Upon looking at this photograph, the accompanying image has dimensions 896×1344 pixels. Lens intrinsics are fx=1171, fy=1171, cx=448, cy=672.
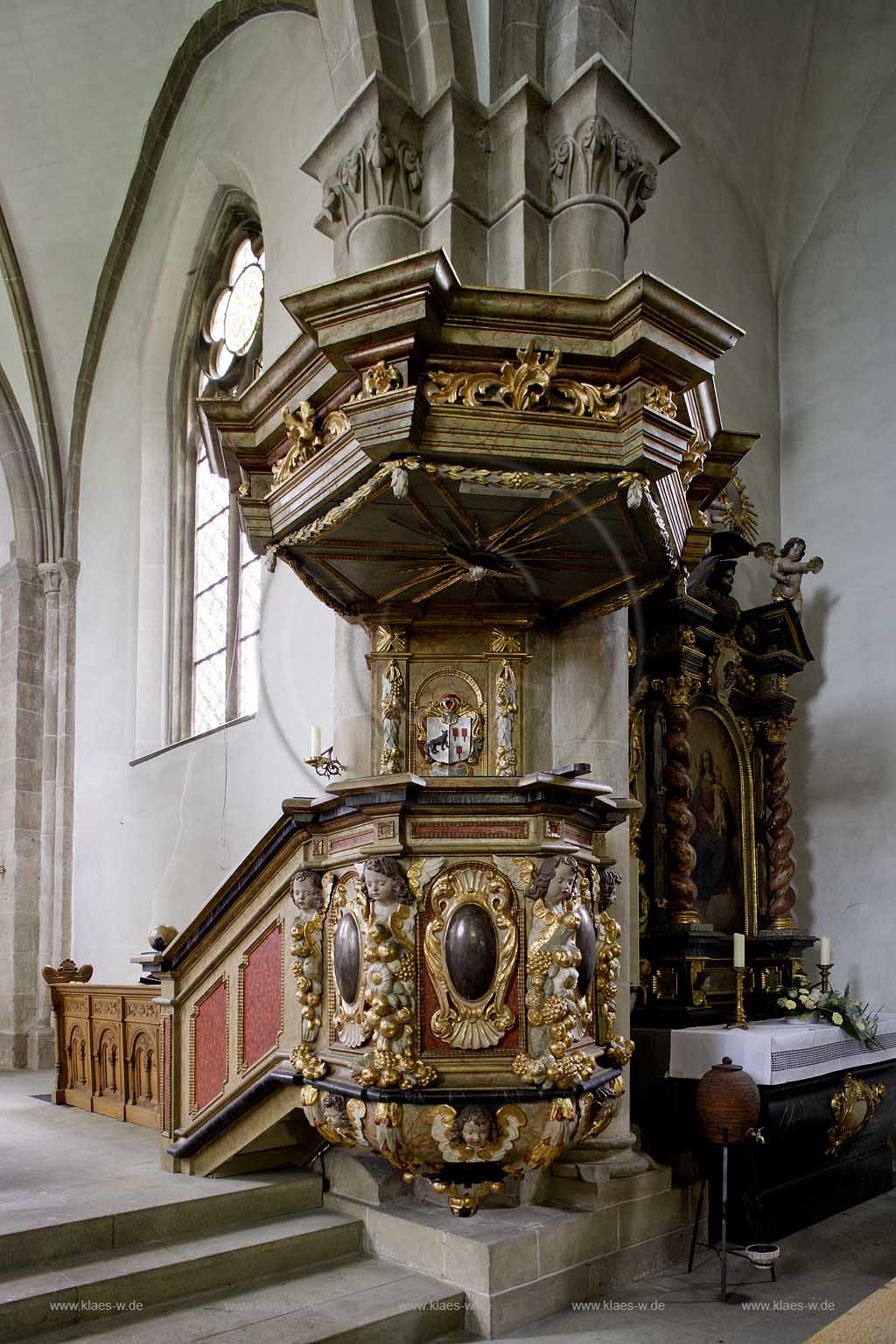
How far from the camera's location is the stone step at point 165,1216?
14.2ft

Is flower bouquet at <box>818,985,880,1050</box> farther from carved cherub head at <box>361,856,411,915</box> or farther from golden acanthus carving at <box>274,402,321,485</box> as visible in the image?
golden acanthus carving at <box>274,402,321,485</box>

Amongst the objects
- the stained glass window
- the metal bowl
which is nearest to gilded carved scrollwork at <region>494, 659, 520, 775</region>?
the metal bowl

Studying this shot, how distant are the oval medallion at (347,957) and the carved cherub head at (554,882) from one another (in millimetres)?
710

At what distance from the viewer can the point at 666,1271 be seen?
5168 millimetres

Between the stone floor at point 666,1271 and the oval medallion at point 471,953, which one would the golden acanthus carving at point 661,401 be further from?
the stone floor at point 666,1271

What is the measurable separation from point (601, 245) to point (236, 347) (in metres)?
5.01

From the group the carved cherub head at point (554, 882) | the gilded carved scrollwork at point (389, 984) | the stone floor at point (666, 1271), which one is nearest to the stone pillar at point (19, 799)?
the stone floor at point (666, 1271)

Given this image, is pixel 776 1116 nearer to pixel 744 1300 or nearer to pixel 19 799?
pixel 744 1300

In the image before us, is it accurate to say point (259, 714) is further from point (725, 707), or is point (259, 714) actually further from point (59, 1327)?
point (59, 1327)

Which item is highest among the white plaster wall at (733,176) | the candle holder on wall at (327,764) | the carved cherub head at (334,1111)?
the white plaster wall at (733,176)

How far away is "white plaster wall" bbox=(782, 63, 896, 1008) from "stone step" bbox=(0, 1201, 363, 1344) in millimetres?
4856

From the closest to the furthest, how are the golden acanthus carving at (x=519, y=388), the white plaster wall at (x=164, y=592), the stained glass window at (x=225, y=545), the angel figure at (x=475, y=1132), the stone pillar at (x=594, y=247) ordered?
the angel figure at (x=475, y=1132), the golden acanthus carving at (x=519, y=388), the stone pillar at (x=594, y=247), the white plaster wall at (x=164, y=592), the stained glass window at (x=225, y=545)

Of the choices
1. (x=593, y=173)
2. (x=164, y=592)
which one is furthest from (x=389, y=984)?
(x=164, y=592)

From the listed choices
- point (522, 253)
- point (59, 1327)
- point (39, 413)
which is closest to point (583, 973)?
point (59, 1327)
